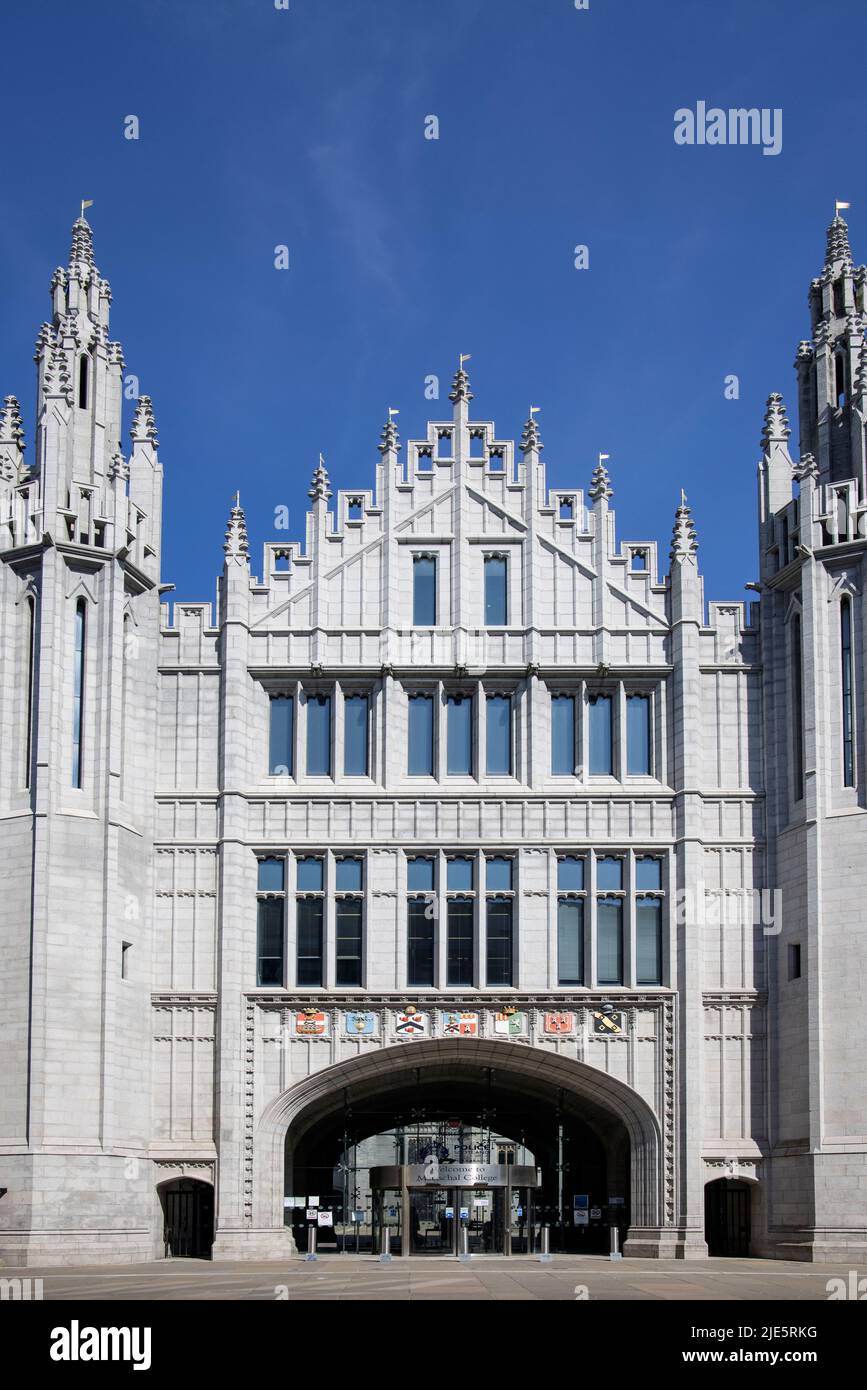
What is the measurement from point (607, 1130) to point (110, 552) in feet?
70.2

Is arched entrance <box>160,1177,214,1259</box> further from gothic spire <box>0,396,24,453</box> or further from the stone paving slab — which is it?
gothic spire <box>0,396,24,453</box>

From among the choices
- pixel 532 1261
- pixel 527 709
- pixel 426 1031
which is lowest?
pixel 532 1261

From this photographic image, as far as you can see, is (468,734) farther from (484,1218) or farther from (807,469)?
(484,1218)

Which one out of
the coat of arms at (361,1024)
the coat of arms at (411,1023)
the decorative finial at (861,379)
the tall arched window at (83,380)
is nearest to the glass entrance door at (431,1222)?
the coat of arms at (411,1023)

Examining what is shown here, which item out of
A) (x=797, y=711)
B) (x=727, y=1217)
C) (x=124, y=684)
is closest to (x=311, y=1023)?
(x=124, y=684)

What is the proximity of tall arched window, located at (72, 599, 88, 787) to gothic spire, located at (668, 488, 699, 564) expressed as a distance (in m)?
16.3

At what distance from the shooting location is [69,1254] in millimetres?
45125

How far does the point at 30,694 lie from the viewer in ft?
162

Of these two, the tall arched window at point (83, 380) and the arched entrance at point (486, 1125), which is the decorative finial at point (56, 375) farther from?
the arched entrance at point (486, 1125)

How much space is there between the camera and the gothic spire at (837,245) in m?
54.2

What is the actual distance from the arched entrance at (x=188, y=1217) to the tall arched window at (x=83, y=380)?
21.0 meters

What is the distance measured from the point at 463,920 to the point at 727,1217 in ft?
35.0

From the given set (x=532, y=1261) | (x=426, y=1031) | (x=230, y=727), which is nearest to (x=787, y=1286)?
(x=532, y=1261)

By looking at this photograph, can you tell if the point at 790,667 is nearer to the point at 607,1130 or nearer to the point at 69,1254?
the point at 607,1130
